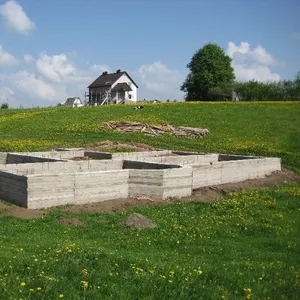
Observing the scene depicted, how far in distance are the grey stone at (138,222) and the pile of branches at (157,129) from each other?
65.4ft

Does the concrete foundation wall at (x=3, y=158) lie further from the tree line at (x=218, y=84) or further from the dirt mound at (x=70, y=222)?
the tree line at (x=218, y=84)

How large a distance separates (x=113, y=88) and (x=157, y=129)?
6230 centimetres

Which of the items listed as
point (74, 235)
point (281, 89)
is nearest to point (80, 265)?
point (74, 235)

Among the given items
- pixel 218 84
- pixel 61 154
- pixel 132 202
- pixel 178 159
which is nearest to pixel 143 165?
pixel 178 159

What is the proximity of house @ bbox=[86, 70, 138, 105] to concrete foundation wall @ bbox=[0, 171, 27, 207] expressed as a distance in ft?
249

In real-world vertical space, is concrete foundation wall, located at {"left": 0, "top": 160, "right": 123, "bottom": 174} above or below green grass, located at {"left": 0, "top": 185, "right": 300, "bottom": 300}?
above

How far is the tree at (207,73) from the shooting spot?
91375 mm

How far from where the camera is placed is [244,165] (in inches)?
743

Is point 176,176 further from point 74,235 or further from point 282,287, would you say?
point 282,287

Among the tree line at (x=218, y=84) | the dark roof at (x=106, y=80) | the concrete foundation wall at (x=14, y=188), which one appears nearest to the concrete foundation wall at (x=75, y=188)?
the concrete foundation wall at (x=14, y=188)

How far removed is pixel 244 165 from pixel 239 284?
40.0 ft

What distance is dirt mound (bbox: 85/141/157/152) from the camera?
987 inches

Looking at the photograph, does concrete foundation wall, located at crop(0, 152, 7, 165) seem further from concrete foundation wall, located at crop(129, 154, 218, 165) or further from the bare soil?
the bare soil

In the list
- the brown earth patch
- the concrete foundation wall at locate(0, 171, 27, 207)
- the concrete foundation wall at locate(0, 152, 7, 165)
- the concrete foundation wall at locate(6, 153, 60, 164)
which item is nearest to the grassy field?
the brown earth patch
